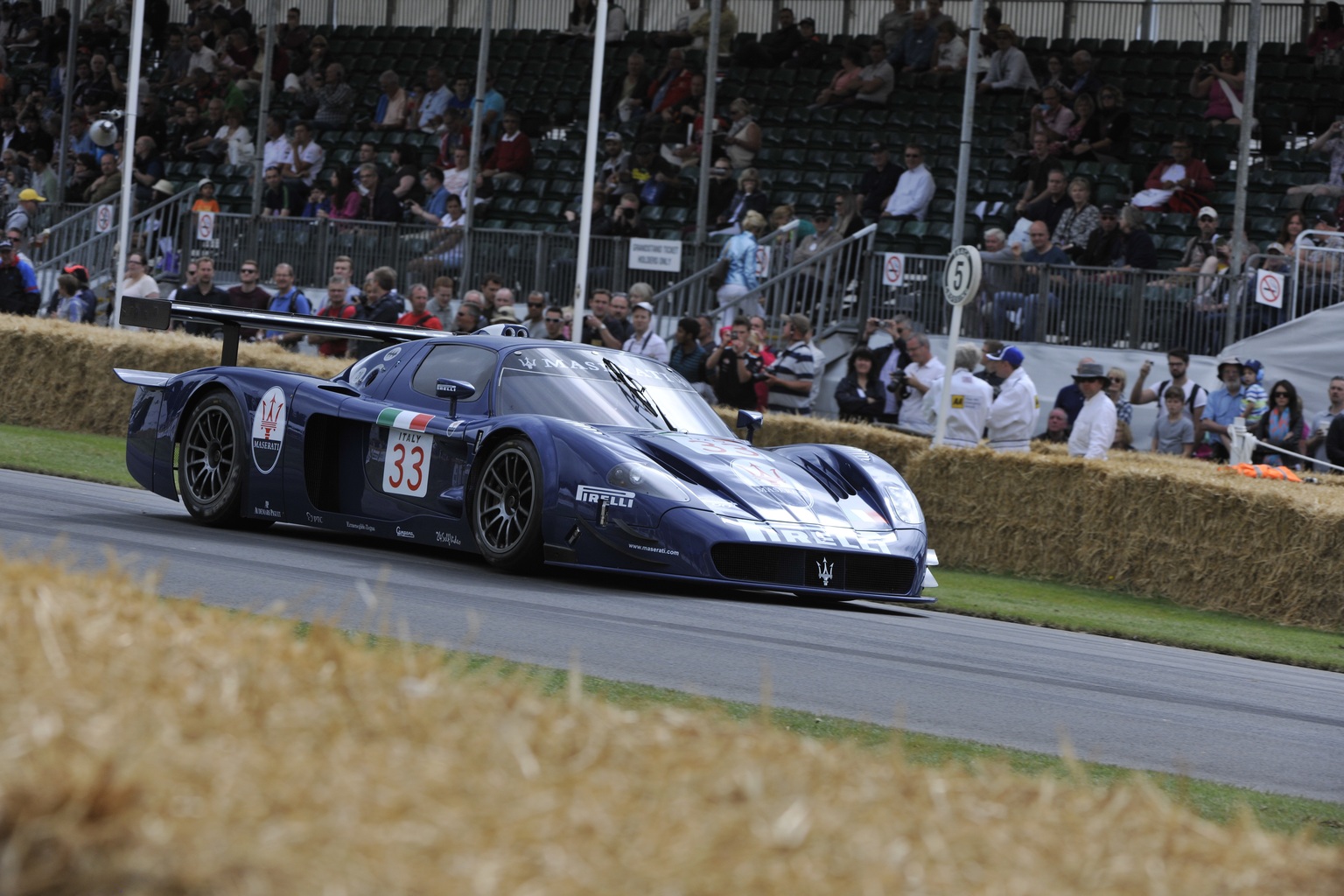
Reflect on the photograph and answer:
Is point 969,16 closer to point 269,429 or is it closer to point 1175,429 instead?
point 1175,429

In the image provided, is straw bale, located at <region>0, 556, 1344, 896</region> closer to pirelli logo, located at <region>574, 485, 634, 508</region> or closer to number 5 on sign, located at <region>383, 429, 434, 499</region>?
pirelli logo, located at <region>574, 485, 634, 508</region>

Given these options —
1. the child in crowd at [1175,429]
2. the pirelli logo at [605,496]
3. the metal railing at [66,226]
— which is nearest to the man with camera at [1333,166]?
the child in crowd at [1175,429]

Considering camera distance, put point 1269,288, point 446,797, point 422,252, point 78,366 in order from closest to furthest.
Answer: point 446,797 < point 1269,288 < point 78,366 < point 422,252

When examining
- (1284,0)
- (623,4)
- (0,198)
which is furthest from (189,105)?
(1284,0)

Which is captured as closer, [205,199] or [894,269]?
[894,269]

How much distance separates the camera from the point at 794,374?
17.7 metres

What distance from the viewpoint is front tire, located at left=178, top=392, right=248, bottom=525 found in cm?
1073

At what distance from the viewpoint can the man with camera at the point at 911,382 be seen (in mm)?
17266

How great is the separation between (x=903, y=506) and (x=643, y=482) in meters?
1.73

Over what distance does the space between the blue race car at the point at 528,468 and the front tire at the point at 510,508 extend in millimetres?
11

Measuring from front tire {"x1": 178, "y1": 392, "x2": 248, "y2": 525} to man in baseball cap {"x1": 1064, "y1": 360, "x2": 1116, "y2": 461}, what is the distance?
291 inches

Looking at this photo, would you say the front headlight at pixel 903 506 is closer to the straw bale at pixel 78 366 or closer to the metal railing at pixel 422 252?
the straw bale at pixel 78 366

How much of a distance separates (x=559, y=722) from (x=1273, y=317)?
55.7 feet

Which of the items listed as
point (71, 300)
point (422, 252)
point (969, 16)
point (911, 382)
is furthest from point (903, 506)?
point (969, 16)
